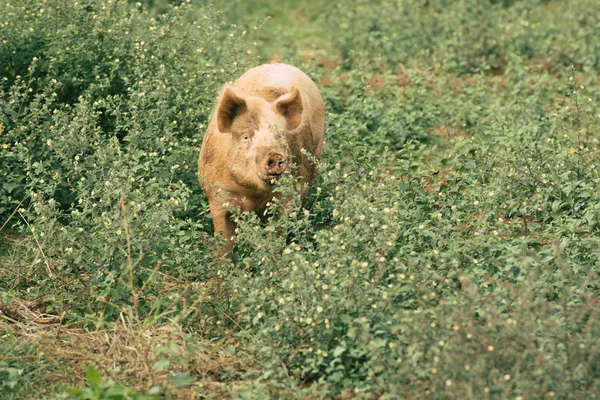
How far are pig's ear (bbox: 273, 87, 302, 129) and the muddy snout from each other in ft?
1.55

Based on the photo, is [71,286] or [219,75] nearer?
[71,286]

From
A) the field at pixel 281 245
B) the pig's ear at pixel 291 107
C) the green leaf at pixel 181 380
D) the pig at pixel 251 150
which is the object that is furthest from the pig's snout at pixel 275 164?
the green leaf at pixel 181 380

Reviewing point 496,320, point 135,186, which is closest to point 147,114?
point 135,186

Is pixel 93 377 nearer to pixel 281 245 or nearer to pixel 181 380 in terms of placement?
pixel 181 380

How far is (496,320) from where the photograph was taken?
17.2 ft

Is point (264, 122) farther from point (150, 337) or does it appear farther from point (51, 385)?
point (51, 385)

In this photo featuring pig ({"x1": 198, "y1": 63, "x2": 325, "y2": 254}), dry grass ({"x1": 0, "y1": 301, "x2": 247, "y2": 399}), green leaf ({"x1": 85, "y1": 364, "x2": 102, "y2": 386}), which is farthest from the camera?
pig ({"x1": 198, "y1": 63, "x2": 325, "y2": 254})

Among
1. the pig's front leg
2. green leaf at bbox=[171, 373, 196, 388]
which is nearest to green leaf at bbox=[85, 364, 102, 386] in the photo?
green leaf at bbox=[171, 373, 196, 388]

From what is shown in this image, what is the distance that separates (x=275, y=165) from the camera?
6969 mm

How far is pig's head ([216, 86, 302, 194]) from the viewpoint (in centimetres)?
703

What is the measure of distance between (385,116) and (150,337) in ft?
15.6

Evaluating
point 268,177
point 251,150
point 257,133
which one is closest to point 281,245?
point 268,177

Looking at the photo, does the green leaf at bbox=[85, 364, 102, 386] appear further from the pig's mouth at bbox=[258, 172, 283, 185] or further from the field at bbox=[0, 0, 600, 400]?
the pig's mouth at bbox=[258, 172, 283, 185]

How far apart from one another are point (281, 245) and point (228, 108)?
4.19 feet
